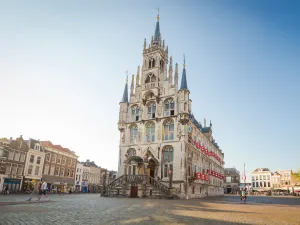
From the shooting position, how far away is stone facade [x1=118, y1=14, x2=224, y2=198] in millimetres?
33531

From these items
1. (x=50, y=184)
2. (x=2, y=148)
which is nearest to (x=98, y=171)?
(x=50, y=184)

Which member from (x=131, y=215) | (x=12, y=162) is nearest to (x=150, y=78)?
(x=131, y=215)

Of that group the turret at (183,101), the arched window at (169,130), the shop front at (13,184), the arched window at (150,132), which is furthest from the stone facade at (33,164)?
the turret at (183,101)

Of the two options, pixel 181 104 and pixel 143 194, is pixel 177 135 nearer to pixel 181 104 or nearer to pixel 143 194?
pixel 181 104

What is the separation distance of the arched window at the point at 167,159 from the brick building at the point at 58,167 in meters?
31.6

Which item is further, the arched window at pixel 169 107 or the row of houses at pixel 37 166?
the row of houses at pixel 37 166

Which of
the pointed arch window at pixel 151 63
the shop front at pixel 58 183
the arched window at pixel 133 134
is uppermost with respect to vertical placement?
the pointed arch window at pixel 151 63

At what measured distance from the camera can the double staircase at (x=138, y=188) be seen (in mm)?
28797

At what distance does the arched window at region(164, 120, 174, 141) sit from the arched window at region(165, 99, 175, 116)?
4.44 ft

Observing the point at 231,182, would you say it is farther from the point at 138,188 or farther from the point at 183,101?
the point at 138,188

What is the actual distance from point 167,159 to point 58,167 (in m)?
35.0

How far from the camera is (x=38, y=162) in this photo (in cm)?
5047

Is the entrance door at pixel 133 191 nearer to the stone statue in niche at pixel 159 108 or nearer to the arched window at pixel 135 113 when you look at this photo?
the stone statue in niche at pixel 159 108

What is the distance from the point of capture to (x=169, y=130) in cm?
3553
